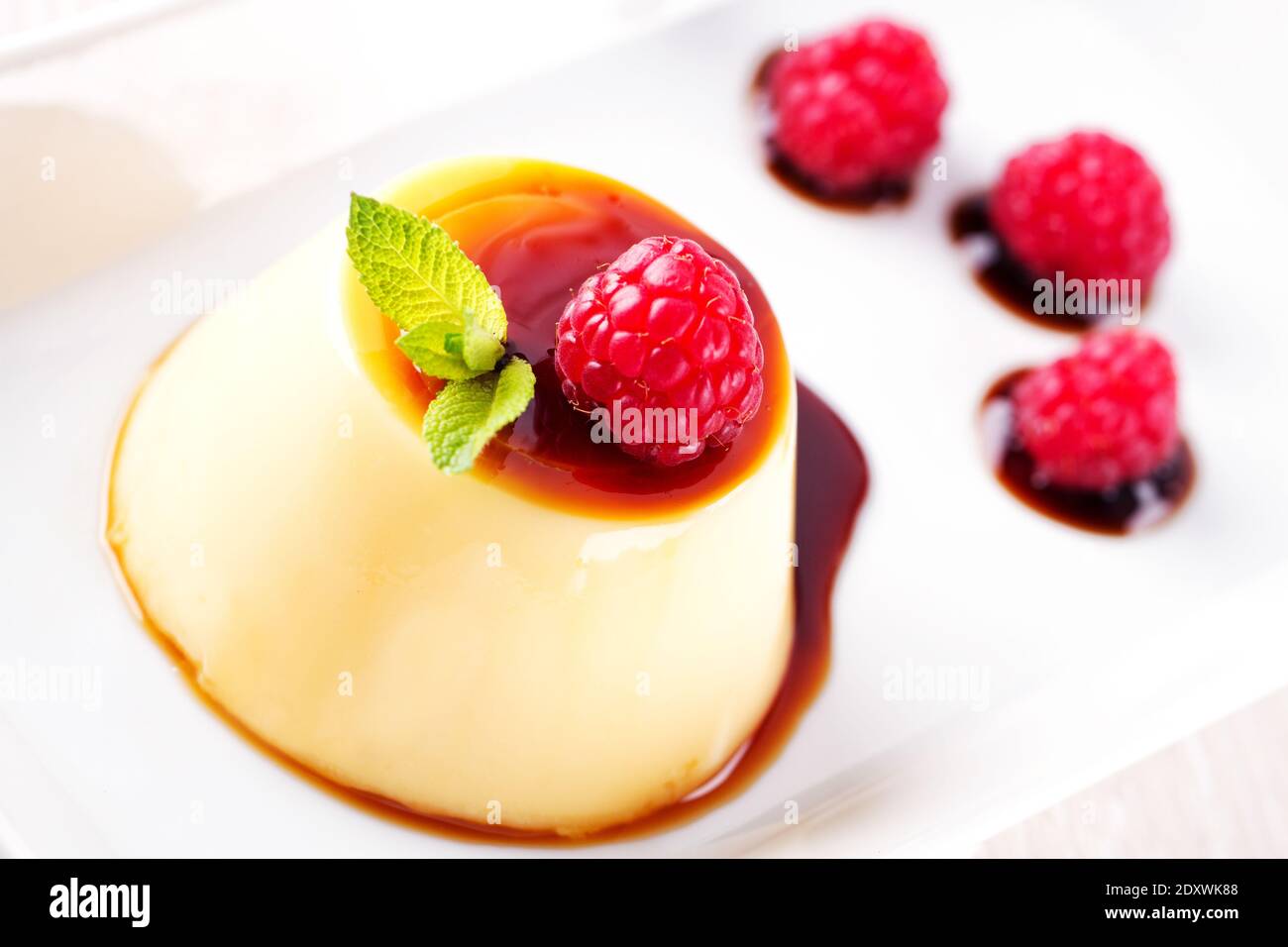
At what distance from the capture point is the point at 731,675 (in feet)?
6.73

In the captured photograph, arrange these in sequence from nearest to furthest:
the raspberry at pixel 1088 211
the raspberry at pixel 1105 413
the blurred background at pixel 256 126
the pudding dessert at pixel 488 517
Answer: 1. the pudding dessert at pixel 488 517
2. the blurred background at pixel 256 126
3. the raspberry at pixel 1105 413
4. the raspberry at pixel 1088 211

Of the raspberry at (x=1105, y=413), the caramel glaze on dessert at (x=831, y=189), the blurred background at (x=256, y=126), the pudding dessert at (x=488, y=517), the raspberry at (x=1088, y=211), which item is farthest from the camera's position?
the caramel glaze on dessert at (x=831, y=189)

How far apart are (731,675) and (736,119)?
123cm

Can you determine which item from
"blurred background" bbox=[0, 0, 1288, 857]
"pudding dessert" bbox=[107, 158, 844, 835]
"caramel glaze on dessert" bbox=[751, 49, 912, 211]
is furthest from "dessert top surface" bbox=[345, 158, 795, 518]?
"caramel glaze on dessert" bbox=[751, 49, 912, 211]

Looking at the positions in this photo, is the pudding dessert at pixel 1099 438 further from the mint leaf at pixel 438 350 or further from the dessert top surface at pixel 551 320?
the mint leaf at pixel 438 350

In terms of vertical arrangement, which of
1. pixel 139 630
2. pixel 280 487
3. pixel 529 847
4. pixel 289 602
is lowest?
pixel 529 847

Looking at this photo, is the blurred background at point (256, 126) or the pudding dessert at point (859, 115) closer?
the blurred background at point (256, 126)

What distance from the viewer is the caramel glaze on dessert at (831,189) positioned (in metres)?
2.80

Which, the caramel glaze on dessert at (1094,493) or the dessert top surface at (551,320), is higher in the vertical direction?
the dessert top surface at (551,320)

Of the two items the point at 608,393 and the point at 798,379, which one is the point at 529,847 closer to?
the point at 608,393

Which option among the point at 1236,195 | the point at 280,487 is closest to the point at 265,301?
the point at 280,487

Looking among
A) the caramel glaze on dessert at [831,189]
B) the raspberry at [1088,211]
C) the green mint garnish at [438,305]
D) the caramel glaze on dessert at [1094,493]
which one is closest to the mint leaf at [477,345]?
the green mint garnish at [438,305]

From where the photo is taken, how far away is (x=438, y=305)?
1772 mm

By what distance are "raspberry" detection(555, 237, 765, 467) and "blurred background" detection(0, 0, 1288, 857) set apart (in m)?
0.60
